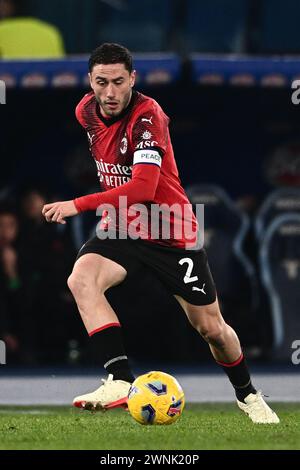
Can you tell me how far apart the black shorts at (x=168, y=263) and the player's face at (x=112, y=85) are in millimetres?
834

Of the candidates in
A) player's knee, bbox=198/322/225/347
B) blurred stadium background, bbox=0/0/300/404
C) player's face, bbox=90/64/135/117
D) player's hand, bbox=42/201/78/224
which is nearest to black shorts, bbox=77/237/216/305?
player's knee, bbox=198/322/225/347

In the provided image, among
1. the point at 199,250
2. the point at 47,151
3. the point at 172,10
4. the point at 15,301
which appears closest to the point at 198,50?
the point at 172,10

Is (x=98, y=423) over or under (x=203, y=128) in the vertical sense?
under

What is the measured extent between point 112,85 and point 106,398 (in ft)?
6.25

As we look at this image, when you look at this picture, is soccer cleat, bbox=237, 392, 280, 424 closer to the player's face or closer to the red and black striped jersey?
the red and black striped jersey

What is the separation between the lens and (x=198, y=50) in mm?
15836

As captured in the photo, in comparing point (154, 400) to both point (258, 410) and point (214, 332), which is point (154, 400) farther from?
point (258, 410)

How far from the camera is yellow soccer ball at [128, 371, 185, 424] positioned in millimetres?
8414

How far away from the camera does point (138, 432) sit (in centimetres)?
834

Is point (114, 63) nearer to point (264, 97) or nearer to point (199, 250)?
point (199, 250)

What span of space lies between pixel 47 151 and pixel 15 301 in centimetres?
182

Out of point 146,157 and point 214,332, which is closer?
point 146,157

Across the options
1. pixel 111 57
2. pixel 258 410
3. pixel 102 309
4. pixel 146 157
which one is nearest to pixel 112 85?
pixel 111 57

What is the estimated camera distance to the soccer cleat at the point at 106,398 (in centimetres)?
838
